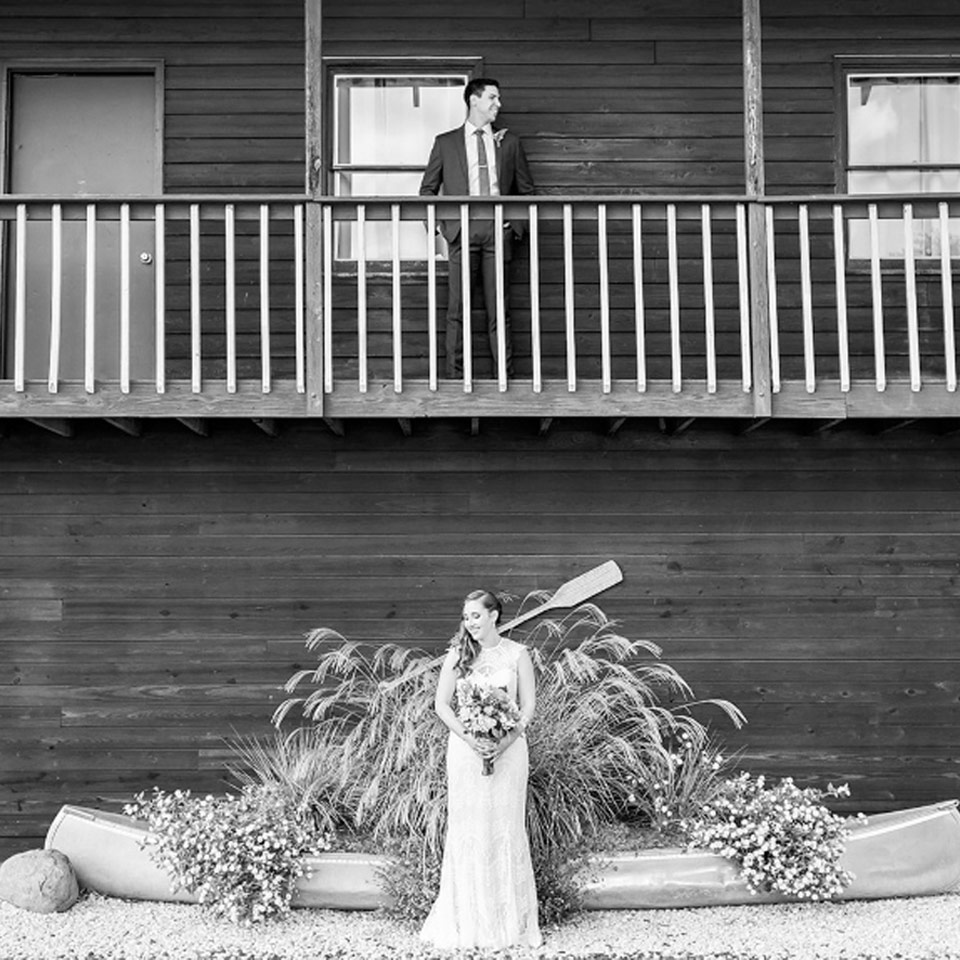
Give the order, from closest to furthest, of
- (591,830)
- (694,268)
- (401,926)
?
(401,926) → (591,830) → (694,268)

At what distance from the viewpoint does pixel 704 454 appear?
8.94 m

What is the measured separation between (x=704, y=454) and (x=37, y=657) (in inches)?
188

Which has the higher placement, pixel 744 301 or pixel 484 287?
pixel 484 287

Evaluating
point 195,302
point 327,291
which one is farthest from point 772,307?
point 195,302

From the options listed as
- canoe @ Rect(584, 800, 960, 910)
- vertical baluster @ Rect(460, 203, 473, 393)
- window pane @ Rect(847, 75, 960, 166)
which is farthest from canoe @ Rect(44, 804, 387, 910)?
window pane @ Rect(847, 75, 960, 166)

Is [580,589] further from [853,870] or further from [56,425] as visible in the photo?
[56,425]

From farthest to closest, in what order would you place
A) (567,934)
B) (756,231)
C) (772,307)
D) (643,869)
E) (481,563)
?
1. (481,563)
2. (772,307)
3. (756,231)
4. (643,869)
5. (567,934)

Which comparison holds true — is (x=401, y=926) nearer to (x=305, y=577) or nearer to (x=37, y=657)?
(x=305, y=577)

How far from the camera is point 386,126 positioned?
936cm

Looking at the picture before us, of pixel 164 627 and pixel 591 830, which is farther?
pixel 164 627

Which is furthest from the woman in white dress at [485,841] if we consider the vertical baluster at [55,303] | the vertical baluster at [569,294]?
the vertical baluster at [55,303]

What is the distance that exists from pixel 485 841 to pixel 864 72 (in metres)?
6.16

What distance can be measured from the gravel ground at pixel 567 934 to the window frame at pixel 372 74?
440cm

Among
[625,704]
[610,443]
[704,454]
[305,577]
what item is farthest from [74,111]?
[625,704]
